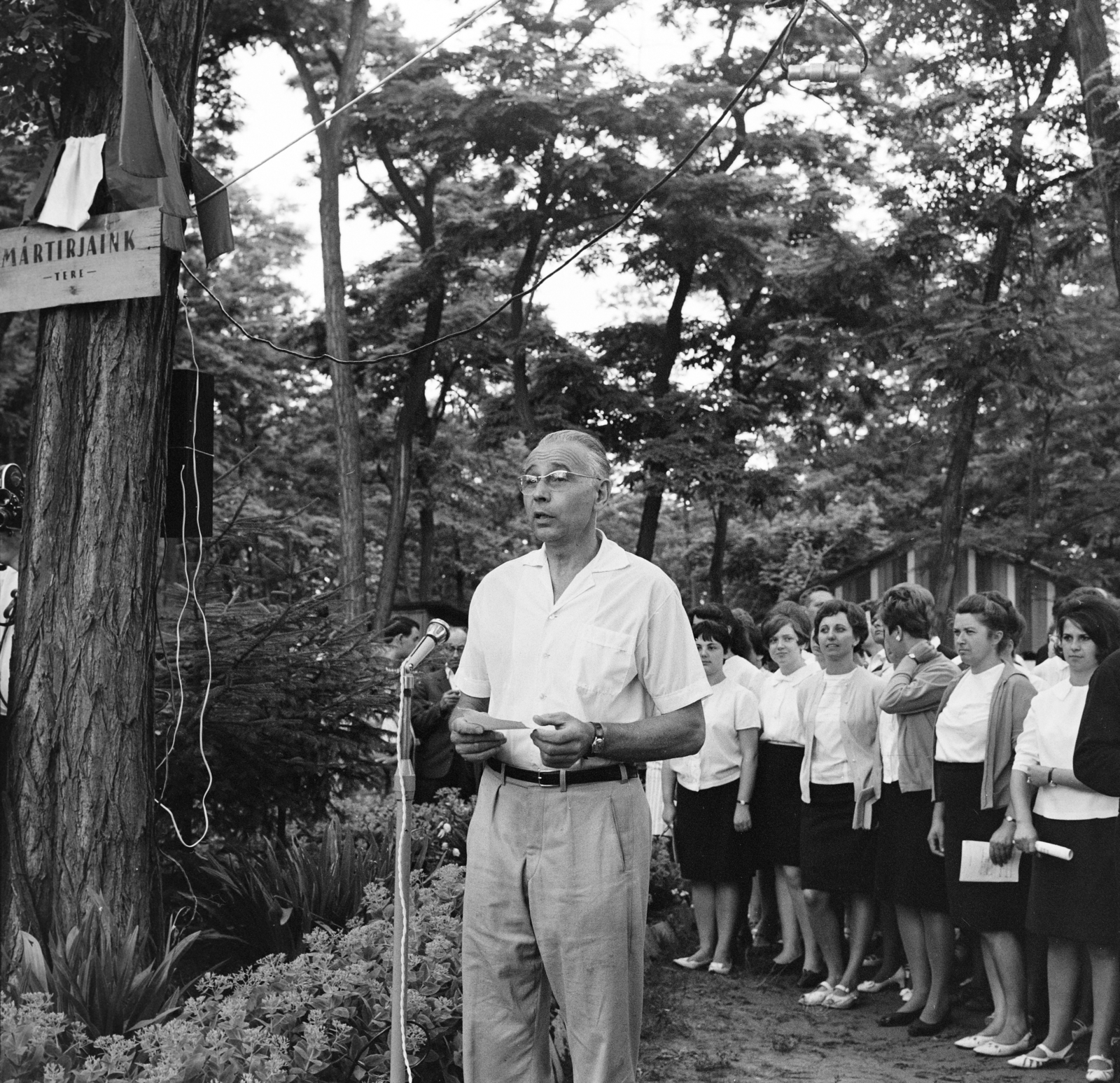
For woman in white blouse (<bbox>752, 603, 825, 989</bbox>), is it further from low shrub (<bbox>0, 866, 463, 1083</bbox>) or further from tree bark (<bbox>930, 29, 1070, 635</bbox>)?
tree bark (<bbox>930, 29, 1070, 635</bbox>)

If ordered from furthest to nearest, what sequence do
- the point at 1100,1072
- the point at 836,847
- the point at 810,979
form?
the point at 810,979, the point at 836,847, the point at 1100,1072

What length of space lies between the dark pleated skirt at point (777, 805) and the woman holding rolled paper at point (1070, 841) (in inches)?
83.7

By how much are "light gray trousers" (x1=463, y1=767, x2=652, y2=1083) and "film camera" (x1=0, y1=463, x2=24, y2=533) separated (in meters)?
2.72

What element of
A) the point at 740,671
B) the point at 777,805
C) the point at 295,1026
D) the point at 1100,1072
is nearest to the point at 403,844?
the point at 295,1026

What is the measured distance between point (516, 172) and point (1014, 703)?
18876 mm

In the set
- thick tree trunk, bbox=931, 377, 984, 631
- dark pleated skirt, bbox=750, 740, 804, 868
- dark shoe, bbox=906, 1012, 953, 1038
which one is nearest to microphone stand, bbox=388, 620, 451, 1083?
dark shoe, bbox=906, 1012, 953, 1038

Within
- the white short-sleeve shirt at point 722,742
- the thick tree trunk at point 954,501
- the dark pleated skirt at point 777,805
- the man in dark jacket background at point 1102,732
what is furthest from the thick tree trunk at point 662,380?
the man in dark jacket background at point 1102,732

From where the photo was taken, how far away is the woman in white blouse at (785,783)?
8.43m

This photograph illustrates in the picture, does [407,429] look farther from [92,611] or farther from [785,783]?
[92,611]

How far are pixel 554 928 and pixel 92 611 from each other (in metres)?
2.33

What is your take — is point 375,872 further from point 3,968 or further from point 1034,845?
point 1034,845

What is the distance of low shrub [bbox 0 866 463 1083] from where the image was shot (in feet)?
13.6

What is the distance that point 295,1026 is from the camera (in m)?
4.61

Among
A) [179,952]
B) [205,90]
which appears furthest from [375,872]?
[205,90]
